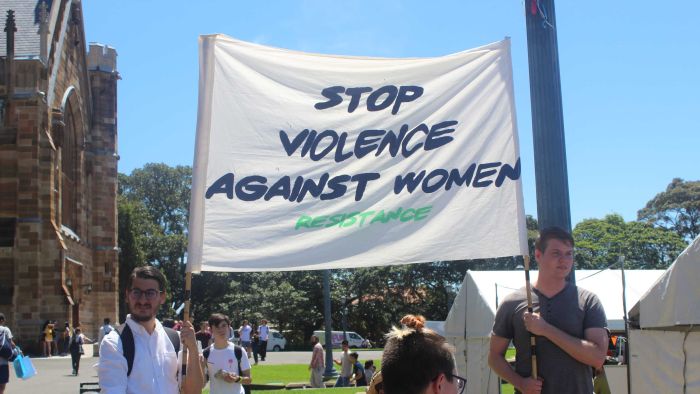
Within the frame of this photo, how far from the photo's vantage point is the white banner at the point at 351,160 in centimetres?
560

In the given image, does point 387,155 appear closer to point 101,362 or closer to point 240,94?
point 240,94

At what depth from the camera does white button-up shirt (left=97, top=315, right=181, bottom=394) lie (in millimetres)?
4426

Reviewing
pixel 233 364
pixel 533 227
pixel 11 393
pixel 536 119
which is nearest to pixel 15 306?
pixel 11 393

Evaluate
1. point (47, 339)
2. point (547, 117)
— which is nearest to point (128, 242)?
point (47, 339)

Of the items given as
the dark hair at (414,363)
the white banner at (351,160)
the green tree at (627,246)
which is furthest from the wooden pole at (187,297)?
the green tree at (627,246)

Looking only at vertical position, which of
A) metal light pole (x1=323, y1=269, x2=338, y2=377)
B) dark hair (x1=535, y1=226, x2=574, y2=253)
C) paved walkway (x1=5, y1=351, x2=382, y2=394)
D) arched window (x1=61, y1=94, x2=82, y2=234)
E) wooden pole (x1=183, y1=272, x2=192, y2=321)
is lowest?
paved walkway (x1=5, y1=351, x2=382, y2=394)

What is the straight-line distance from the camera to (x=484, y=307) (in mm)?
17406

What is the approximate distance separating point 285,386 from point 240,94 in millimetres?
17425

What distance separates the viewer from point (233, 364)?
8.86 m

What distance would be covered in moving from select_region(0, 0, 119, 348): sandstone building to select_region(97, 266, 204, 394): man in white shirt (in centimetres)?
3197

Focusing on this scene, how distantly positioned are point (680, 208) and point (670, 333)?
79.3m

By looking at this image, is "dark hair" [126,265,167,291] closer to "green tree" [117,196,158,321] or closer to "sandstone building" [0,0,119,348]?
"sandstone building" [0,0,119,348]

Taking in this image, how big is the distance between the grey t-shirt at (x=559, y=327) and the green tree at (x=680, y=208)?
85502 mm

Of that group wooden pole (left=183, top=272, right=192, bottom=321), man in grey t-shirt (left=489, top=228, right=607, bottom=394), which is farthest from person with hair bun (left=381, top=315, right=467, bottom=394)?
wooden pole (left=183, top=272, right=192, bottom=321)
